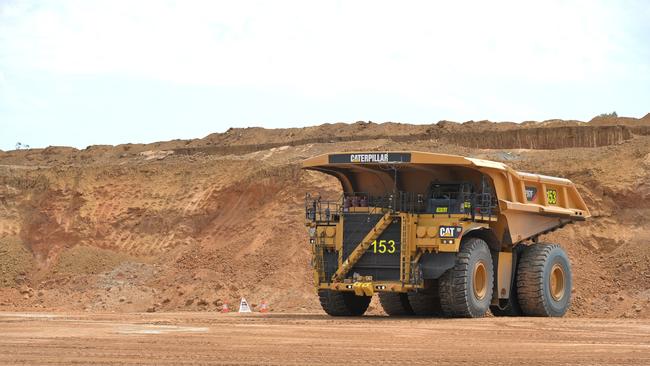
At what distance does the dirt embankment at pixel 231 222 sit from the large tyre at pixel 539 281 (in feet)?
12.7

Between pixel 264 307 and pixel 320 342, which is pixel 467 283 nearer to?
pixel 320 342

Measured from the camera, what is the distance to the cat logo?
2027 centimetres

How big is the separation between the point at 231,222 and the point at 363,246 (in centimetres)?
1581

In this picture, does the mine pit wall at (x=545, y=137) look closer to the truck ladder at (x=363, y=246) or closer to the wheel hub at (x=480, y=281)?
the wheel hub at (x=480, y=281)

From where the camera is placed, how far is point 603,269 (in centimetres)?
2970

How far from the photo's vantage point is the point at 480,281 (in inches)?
842

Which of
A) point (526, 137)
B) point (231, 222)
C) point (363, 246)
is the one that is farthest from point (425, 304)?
point (526, 137)

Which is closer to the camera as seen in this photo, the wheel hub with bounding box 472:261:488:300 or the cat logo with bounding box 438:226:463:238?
the cat logo with bounding box 438:226:463:238

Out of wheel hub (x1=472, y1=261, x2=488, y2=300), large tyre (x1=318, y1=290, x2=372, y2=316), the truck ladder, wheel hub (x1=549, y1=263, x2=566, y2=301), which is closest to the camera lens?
the truck ladder

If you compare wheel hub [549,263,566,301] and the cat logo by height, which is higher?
the cat logo

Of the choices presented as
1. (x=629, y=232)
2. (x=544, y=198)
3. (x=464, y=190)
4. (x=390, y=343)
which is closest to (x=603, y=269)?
(x=629, y=232)

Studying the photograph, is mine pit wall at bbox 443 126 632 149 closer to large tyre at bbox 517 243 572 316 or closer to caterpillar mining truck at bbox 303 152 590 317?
large tyre at bbox 517 243 572 316

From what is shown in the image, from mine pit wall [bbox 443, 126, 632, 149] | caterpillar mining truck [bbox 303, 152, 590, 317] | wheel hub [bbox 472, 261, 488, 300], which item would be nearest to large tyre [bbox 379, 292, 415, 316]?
caterpillar mining truck [bbox 303, 152, 590, 317]

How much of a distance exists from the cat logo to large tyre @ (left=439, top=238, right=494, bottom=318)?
0.46 m
